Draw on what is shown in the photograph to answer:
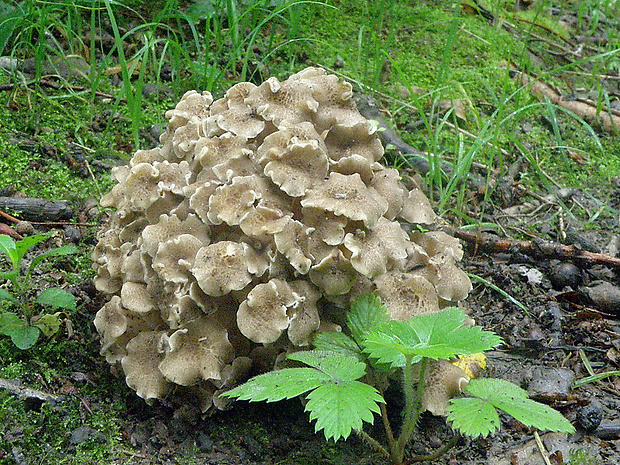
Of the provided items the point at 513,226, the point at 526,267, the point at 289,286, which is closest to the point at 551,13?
the point at 513,226

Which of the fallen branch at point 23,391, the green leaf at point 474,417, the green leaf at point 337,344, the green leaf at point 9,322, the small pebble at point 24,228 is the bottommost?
the fallen branch at point 23,391

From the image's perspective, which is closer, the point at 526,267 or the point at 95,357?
the point at 95,357

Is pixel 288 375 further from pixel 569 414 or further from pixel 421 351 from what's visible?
pixel 569 414

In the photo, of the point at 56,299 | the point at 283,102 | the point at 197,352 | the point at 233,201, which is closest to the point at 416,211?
the point at 283,102

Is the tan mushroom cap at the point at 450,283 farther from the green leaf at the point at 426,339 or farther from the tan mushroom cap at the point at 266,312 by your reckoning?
the tan mushroom cap at the point at 266,312

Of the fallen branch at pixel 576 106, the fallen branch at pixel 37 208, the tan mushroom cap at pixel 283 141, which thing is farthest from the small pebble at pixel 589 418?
the fallen branch at pixel 576 106

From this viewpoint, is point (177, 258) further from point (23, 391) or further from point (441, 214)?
point (441, 214)

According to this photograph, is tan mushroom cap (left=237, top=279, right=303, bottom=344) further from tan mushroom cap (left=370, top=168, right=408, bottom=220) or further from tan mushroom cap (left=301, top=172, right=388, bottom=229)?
tan mushroom cap (left=370, top=168, right=408, bottom=220)

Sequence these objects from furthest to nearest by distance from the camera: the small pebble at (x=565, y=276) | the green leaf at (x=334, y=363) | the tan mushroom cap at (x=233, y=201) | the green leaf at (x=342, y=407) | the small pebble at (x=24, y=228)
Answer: the small pebble at (x=565, y=276), the small pebble at (x=24, y=228), the tan mushroom cap at (x=233, y=201), the green leaf at (x=334, y=363), the green leaf at (x=342, y=407)
